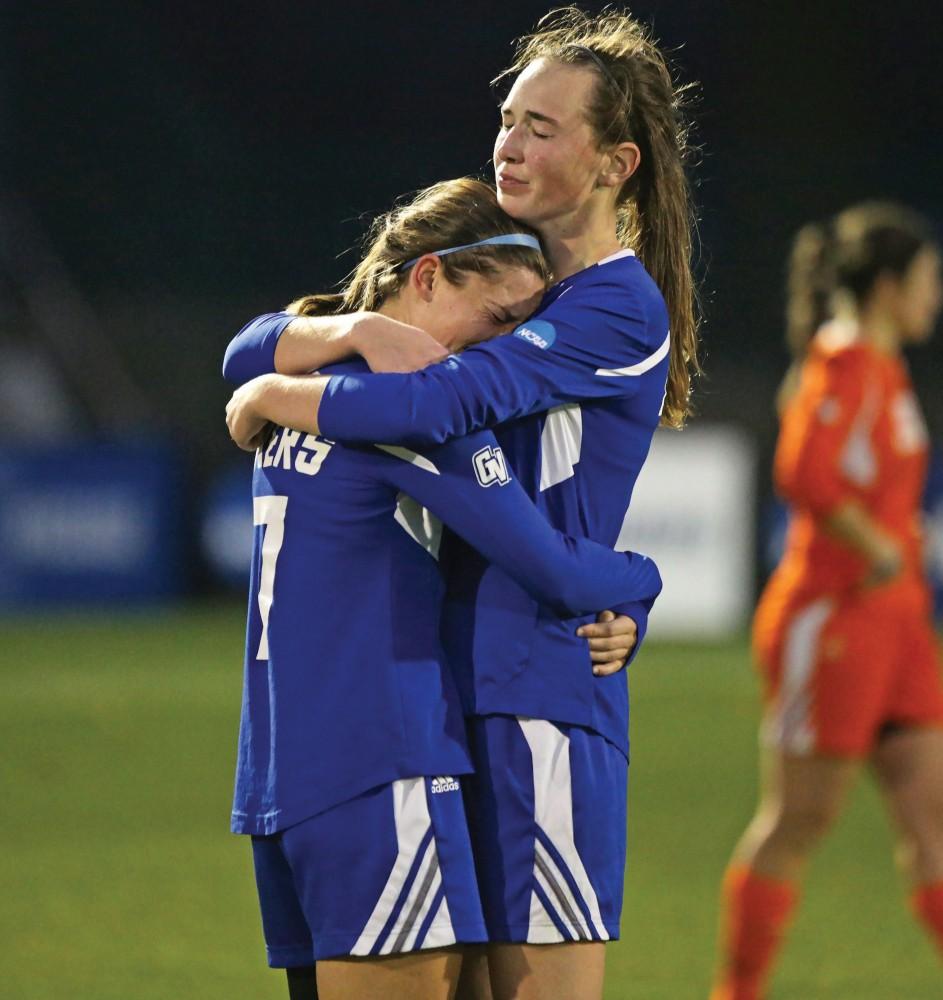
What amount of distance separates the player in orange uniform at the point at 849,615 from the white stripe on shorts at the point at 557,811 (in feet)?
6.68

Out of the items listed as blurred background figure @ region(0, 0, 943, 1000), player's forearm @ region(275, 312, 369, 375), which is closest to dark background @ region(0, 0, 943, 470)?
blurred background figure @ region(0, 0, 943, 1000)

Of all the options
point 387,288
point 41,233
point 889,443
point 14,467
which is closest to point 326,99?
point 41,233

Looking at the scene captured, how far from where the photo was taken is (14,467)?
14.8 m

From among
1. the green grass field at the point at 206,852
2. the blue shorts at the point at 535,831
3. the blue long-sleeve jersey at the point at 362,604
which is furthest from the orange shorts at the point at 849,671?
the blue long-sleeve jersey at the point at 362,604

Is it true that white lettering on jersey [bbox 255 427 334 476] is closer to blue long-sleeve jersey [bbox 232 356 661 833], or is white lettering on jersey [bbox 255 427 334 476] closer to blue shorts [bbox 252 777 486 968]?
blue long-sleeve jersey [bbox 232 356 661 833]

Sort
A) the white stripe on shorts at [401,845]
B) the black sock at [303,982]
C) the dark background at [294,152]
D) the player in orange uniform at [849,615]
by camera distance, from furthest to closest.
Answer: the dark background at [294,152] → the player in orange uniform at [849,615] → the black sock at [303,982] → the white stripe on shorts at [401,845]

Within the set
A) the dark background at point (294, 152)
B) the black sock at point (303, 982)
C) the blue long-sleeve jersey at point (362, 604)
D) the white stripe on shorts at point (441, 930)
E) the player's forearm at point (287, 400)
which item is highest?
the dark background at point (294, 152)

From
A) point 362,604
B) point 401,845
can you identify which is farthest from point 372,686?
point 401,845

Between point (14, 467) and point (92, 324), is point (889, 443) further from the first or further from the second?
point (92, 324)

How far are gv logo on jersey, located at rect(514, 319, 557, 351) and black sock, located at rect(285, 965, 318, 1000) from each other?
1.00m

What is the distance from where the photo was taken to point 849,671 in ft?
15.9

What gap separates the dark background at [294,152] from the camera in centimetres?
1619

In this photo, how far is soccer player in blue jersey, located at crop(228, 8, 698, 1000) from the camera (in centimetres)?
264

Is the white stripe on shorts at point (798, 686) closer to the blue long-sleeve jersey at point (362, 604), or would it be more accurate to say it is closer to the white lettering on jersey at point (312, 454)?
the blue long-sleeve jersey at point (362, 604)
